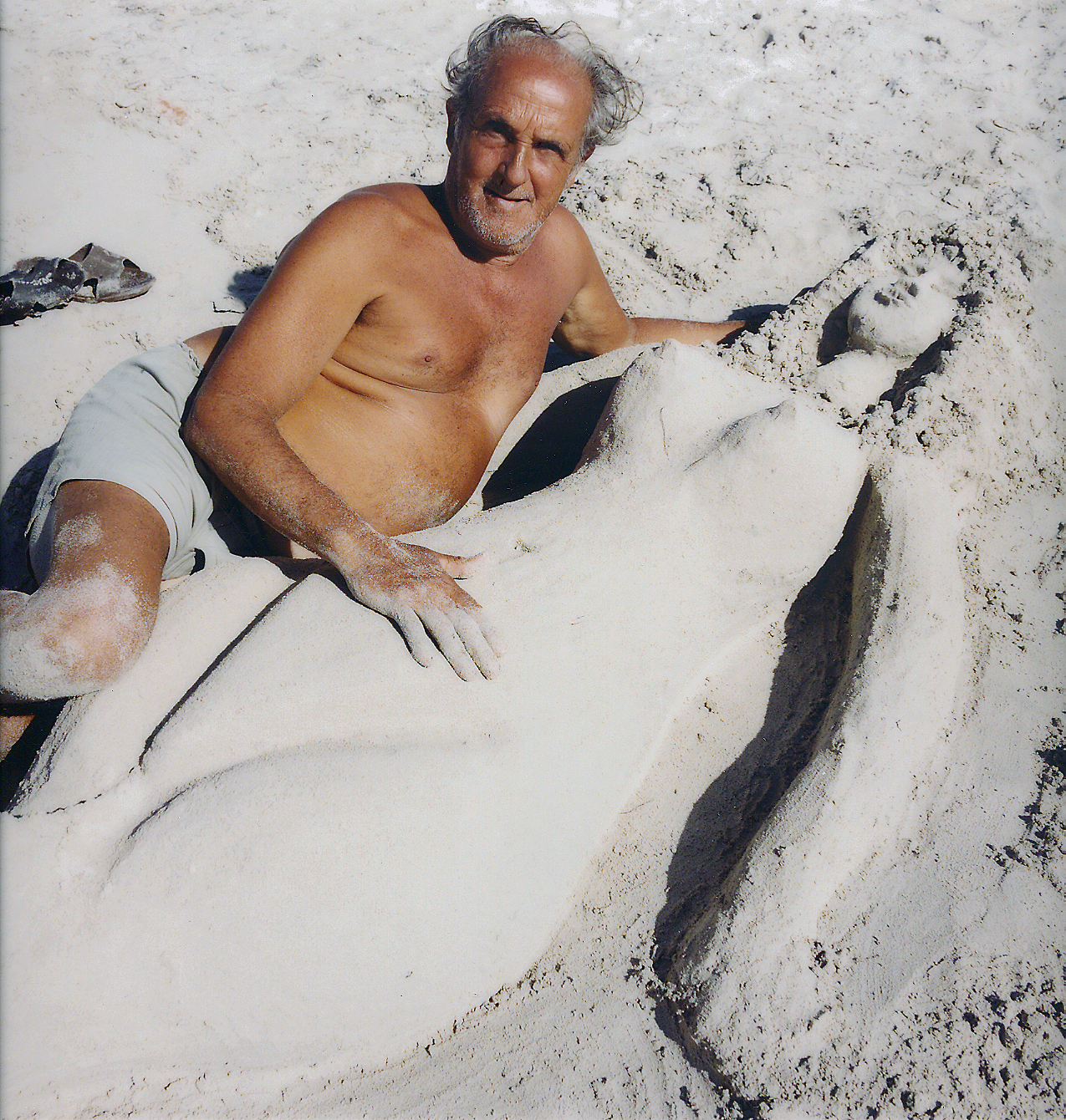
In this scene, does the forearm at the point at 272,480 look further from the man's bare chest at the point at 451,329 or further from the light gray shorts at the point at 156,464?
the man's bare chest at the point at 451,329

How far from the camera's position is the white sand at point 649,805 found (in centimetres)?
132

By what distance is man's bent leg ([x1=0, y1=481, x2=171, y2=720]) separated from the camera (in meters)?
1.47

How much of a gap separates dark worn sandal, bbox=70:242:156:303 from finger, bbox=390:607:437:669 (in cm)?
224

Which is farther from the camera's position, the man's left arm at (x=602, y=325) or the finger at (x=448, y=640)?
the man's left arm at (x=602, y=325)

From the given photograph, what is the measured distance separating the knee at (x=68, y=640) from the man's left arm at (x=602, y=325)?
1.63 m

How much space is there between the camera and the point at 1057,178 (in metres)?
2.95

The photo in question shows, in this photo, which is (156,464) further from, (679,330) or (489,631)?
(679,330)

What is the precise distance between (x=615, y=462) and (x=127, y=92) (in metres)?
3.44

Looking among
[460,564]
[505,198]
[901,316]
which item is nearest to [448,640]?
[460,564]

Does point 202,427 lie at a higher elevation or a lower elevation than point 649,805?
higher

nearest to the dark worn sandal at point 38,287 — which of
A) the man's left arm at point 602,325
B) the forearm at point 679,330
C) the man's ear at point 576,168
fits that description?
the man's left arm at point 602,325

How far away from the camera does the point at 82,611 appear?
1497 millimetres

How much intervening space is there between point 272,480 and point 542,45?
125cm

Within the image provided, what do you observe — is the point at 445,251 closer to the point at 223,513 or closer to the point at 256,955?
the point at 223,513
